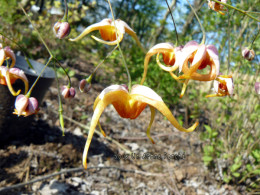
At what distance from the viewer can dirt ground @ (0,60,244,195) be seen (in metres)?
1.71

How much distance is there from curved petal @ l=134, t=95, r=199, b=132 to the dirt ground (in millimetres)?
1234

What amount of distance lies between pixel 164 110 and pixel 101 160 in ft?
5.60

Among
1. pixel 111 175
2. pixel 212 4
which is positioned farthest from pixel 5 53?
pixel 111 175

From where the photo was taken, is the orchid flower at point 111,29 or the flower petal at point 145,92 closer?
the flower petal at point 145,92

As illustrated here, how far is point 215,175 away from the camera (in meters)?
2.40

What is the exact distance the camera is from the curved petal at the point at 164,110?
548mm

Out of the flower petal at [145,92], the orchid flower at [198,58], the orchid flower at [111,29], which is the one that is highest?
the orchid flower at [111,29]

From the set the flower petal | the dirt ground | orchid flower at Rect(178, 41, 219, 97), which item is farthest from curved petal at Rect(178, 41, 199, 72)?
the dirt ground

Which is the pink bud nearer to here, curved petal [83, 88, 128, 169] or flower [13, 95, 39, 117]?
flower [13, 95, 39, 117]

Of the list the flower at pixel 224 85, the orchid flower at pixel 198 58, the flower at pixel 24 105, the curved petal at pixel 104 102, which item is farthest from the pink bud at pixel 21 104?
the flower at pixel 224 85

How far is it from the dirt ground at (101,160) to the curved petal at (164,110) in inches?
48.6

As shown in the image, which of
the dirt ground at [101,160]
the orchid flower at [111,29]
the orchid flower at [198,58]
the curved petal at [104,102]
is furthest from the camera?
the dirt ground at [101,160]

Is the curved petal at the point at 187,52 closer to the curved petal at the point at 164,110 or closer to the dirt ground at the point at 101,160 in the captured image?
the curved petal at the point at 164,110

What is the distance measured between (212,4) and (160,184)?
1640mm
